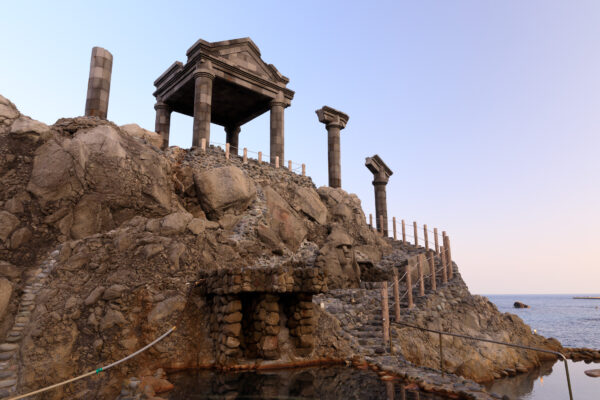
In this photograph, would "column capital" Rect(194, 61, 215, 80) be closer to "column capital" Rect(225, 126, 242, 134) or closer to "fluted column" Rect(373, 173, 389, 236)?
"column capital" Rect(225, 126, 242, 134)

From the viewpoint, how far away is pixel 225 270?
1068cm

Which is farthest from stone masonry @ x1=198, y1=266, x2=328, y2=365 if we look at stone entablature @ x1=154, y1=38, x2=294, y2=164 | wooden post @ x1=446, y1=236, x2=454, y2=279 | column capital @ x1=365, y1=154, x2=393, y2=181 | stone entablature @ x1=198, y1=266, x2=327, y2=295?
column capital @ x1=365, y1=154, x2=393, y2=181

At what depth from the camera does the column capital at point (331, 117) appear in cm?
2706

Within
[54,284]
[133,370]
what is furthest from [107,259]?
[133,370]

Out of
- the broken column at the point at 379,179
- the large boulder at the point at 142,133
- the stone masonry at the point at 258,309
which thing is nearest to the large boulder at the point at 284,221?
the large boulder at the point at 142,133

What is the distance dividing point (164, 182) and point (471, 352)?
52.5 feet

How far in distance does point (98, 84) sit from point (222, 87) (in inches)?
314

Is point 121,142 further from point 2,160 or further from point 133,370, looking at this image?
point 133,370

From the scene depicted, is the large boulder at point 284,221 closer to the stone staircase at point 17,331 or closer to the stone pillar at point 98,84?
the stone pillar at point 98,84

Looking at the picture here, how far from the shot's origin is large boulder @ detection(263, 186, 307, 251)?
1836cm

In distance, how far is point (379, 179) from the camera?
2941 cm

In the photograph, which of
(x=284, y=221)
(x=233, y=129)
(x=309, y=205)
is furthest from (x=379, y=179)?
(x=284, y=221)

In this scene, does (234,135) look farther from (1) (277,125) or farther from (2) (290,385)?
(2) (290,385)

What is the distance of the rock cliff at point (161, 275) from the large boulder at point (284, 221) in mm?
75
